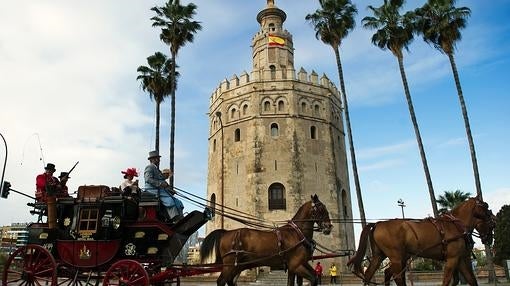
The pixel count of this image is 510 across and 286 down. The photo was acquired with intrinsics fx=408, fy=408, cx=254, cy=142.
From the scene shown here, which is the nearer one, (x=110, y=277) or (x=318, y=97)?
(x=110, y=277)

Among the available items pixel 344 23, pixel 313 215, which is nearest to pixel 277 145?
pixel 344 23

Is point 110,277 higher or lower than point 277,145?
lower

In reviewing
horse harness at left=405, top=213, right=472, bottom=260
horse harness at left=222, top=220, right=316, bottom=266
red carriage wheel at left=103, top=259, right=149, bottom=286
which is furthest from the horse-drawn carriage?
horse harness at left=405, top=213, right=472, bottom=260

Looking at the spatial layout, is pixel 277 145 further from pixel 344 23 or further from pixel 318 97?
pixel 344 23

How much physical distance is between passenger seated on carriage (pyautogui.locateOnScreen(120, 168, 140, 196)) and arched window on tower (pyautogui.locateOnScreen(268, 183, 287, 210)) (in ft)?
69.9

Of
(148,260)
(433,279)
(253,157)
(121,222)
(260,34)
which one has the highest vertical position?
(260,34)

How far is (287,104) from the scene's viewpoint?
3225cm

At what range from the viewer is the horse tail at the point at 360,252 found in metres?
8.71

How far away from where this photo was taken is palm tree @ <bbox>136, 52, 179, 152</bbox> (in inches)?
1025

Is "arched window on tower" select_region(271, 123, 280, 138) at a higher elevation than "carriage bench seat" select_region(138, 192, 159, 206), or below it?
higher

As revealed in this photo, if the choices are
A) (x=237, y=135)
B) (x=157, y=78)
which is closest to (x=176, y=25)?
(x=157, y=78)

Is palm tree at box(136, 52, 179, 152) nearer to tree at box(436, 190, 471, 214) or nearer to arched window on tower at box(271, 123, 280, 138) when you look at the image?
arched window on tower at box(271, 123, 280, 138)

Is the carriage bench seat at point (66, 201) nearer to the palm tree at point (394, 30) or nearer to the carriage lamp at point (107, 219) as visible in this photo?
the carriage lamp at point (107, 219)

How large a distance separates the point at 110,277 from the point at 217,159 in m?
25.0
